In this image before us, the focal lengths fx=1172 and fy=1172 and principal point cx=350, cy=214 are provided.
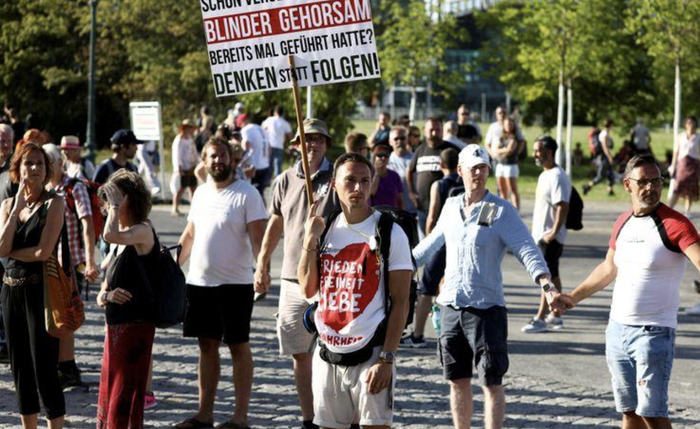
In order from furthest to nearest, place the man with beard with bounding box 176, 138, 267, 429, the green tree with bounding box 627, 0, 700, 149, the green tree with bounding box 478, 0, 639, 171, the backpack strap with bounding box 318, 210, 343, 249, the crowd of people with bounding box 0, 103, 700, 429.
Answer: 1. the green tree with bounding box 478, 0, 639, 171
2. the green tree with bounding box 627, 0, 700, 149
3. the man with beard with bounding box 176, 138, 267, 429
4. the backpack strap with bounding box 318, 210, 343, 249
5. the crowd of people with bounding box 0, 103, 700, 429

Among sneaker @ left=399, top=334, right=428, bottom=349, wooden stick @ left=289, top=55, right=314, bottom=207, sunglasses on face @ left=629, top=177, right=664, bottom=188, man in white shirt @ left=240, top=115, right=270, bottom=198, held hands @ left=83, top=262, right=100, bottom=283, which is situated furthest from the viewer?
man in white shirt @ left=240, top=115, right=270, bottom=198

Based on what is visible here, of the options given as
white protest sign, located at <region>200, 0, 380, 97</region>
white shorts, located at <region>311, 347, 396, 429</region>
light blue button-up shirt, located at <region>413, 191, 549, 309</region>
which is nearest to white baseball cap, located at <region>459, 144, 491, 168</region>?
light blue button-up shirt, located at <region>413, 191, 549, 309</region>

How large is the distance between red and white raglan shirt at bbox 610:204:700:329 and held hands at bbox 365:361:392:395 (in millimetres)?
1600

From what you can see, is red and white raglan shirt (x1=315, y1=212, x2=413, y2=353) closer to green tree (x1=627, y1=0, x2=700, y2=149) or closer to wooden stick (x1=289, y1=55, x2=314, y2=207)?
wooden stick (x1=289, y1=55, x2=314, y2=207)

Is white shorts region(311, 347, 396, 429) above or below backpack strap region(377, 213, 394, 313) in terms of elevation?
below

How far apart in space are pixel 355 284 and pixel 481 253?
1.40m

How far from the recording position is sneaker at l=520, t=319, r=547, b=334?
11000 mm

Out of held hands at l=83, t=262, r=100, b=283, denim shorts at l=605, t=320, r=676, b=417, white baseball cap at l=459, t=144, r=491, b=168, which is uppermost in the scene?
white baseball cap at l=459, t=144, r=491, b=168

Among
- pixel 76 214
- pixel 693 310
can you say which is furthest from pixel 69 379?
pixel 693 310

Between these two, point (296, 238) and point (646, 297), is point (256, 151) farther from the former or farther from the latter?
point (646, 297)

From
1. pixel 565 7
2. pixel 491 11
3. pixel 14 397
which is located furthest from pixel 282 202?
pixel 491 11

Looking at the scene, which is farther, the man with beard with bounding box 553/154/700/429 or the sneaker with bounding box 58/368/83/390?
the sneaker with bounding box 58/368/83/390

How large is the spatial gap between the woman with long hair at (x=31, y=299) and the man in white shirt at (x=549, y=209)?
16.5ft

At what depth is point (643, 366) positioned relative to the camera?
6199mm
